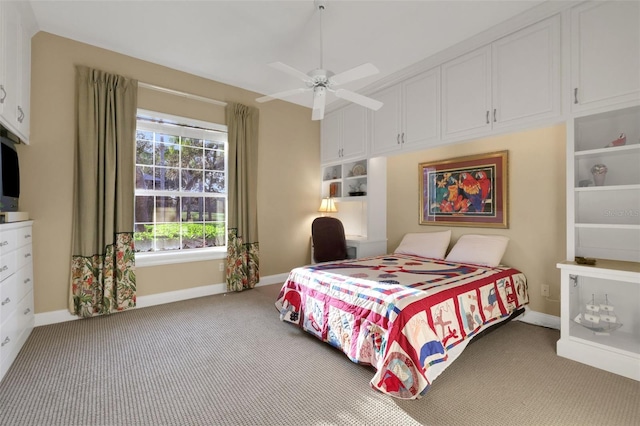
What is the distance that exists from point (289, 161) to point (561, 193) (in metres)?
3.40

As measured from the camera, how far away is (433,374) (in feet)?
5.87

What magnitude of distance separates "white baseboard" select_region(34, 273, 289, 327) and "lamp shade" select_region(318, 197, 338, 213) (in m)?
1.25

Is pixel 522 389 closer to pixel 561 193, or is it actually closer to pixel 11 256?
pixel 561 193

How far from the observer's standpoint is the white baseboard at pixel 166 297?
2.88 metres

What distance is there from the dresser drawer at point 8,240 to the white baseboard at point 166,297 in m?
1.05

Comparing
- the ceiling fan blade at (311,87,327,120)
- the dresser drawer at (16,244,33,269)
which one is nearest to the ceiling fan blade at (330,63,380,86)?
the ceiling fan blade at (311,87,327,120)

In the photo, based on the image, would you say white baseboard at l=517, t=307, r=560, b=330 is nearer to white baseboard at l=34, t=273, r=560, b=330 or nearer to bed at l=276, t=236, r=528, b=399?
white baseboard at l=34, t=273, r=560, b=330

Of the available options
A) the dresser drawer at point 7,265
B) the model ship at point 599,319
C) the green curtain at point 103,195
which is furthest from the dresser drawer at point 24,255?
the model ship at point 599,319

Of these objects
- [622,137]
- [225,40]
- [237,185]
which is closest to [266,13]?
[225,40]

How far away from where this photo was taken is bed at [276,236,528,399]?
5.81 ft

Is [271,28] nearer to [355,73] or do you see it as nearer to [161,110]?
[355,73]

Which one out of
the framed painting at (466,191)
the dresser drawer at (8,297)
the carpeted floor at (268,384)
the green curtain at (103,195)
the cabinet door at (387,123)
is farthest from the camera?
the cabinet door at (387,123)

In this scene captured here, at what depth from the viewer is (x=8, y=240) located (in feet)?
6.89

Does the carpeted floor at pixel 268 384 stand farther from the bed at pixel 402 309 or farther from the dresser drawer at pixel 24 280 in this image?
the dresser drawer at pixel 24 280
